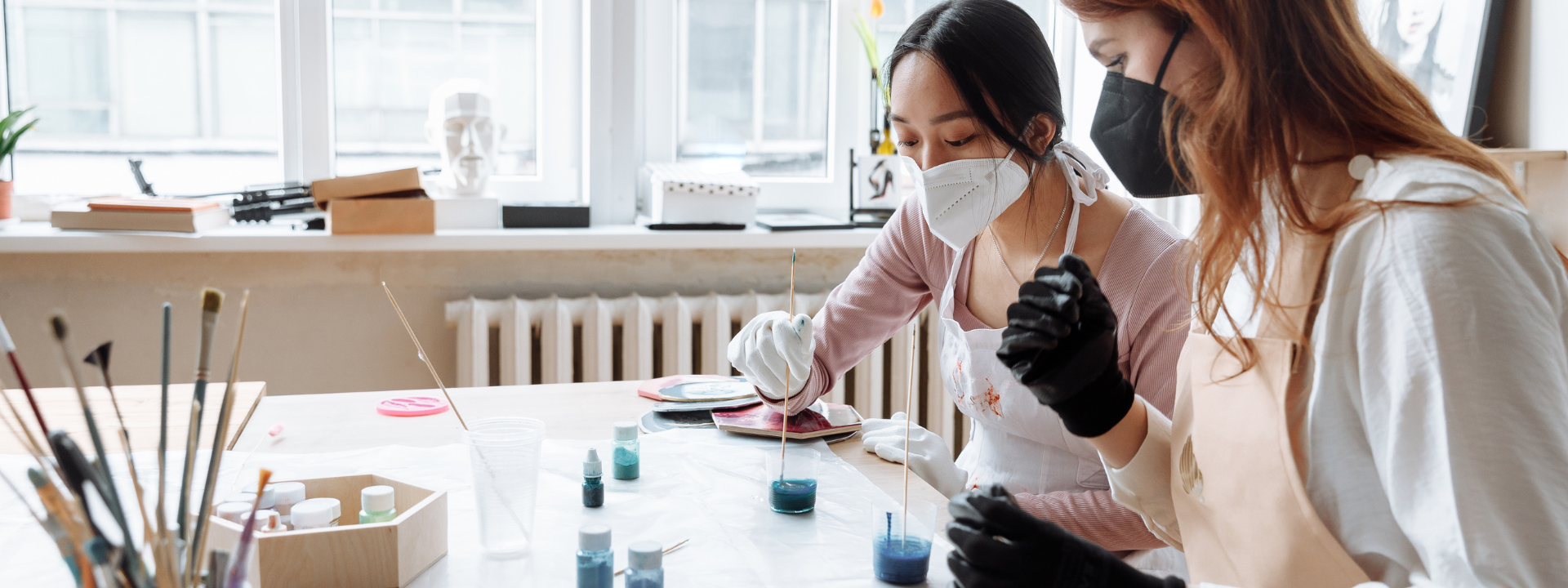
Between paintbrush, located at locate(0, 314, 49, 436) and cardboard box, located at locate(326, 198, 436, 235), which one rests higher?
cardboard box, located at locate(326, 198, 436, 235)

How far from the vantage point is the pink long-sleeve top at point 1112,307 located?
1.27 metres

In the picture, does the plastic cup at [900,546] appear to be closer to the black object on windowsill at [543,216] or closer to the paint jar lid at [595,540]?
the paint jar lid at [595,540]

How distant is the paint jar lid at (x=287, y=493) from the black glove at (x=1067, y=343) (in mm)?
655

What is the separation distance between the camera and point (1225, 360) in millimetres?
828

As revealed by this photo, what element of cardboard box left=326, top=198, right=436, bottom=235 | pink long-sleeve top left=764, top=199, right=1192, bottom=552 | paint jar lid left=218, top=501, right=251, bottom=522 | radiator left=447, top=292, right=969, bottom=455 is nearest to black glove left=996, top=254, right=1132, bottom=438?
pink long-sleeve top left=764, top=199, right=1192, bottom=552

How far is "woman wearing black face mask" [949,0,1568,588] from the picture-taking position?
1.98 ft

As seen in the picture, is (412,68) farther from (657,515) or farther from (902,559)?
(902,559)

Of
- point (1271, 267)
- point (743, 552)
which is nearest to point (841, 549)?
point (743, 552)

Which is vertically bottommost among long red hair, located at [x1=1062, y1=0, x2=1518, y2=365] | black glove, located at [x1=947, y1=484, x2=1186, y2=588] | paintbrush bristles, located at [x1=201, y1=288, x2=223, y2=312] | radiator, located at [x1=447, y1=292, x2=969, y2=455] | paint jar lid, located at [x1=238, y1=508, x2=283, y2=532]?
radiator, located at [x1=447, y1=292, x2=969, y2=455]

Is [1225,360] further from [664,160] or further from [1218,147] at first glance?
[664,160]

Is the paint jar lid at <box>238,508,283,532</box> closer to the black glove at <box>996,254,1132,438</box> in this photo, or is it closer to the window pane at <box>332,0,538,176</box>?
the black glove at <box>996,254,1132,438</box>

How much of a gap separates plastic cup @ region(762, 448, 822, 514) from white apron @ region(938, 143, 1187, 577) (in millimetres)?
326

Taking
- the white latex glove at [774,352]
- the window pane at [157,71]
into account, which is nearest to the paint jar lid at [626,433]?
the white latex glove at [774,352]

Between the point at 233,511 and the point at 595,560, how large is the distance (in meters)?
0.33
